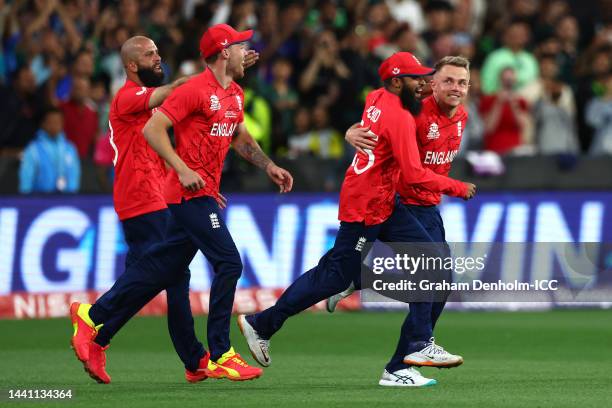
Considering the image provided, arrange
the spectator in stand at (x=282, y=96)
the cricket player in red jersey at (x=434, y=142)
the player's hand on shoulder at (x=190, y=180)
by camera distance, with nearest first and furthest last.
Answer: the player's hand on shoulder at (x=190, y=180)
the cricket player in red jersey at (x=434, y=142)
the spectator in stand at (x=282, y=96)

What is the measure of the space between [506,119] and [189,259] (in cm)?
1001

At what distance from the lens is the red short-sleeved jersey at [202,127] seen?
1056 centimetres

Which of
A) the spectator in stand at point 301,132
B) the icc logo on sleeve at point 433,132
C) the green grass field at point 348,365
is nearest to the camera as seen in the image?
the green grass field at point 348,365

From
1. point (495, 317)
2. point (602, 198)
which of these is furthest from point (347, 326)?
point (602, 198)

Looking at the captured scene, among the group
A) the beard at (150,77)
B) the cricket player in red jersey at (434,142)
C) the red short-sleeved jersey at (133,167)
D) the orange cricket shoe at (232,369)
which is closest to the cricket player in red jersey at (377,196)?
the cricket player in red jersey at (434,142)

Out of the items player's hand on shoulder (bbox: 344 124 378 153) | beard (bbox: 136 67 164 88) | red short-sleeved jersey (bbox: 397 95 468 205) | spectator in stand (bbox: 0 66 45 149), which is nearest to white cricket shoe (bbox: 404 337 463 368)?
red short-sleeved jersey (bbox: 397 95 468 205)

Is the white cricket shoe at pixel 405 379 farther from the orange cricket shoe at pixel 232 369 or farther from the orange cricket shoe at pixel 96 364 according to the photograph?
the orange cricket shoe at pixel 96 364

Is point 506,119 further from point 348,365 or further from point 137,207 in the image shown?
point 137,207

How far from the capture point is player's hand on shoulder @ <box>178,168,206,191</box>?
1029cm

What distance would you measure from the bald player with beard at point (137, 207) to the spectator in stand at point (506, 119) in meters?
9.28

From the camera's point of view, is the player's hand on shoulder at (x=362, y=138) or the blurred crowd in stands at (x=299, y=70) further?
the blurred crowd in stands at (x=299, y=70)

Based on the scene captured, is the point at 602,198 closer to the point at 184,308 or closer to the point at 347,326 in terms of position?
the point at 347,326

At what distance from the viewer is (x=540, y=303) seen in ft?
58.9

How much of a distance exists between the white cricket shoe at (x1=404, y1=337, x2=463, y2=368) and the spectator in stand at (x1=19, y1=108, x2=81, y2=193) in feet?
26.3
